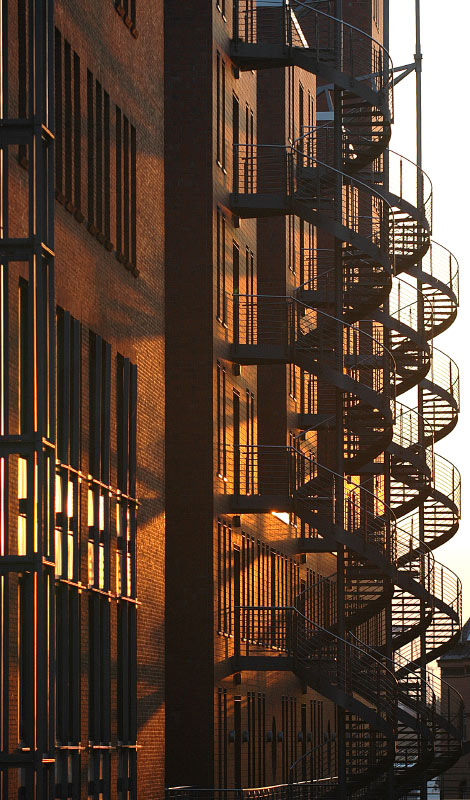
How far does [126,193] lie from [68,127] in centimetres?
423

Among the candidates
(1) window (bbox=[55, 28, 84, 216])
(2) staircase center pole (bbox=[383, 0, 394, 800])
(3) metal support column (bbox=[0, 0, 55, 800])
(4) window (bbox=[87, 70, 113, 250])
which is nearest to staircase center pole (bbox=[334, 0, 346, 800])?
(2) staircase center pole (bbox=[383, 0, 394, 800])

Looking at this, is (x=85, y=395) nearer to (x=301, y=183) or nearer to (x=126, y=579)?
(x=126, y=579)

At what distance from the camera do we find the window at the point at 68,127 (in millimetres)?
26875

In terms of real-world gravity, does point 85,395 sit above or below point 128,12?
below

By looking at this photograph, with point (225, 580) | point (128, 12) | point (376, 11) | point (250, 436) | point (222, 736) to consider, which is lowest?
point (222, 736)

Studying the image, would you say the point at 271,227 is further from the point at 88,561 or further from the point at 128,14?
the point at 88,561

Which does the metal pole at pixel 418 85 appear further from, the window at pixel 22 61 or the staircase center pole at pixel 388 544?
the window at pixel 22 61

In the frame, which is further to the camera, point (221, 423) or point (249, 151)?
point (249, 151)

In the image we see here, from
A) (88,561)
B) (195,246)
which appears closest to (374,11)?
(195,246)

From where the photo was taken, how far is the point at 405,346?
4725cm

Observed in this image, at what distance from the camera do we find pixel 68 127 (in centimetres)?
2747

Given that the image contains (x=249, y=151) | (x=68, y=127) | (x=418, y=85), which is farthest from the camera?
(x=418, y=85)

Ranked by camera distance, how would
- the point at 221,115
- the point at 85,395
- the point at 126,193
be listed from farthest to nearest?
the point at 221,115, the point at 126,193, the point at 85,395

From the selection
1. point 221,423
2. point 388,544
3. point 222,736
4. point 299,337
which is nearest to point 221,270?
point 299,337
